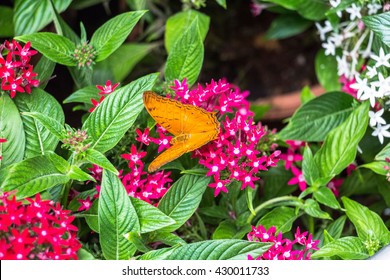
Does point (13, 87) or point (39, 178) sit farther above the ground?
point (13, 87)

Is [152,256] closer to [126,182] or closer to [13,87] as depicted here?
[126,182]

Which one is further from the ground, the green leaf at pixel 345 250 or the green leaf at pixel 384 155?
the green leaf at pixel 384 155

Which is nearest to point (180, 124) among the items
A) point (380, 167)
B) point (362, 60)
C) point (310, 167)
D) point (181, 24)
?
point (310, 167)

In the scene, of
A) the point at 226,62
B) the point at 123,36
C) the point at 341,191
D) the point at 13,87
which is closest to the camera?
the point at 13,87

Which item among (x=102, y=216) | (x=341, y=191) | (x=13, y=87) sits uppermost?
(x=13, y=87)

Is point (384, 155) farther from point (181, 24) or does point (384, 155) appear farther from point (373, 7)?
point (181, 24)

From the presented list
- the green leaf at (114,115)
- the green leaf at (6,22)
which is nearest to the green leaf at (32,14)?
the green leaf at (6,22)

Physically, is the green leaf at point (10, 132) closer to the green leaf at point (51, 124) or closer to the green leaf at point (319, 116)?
the green leaf at point (51, 124)
